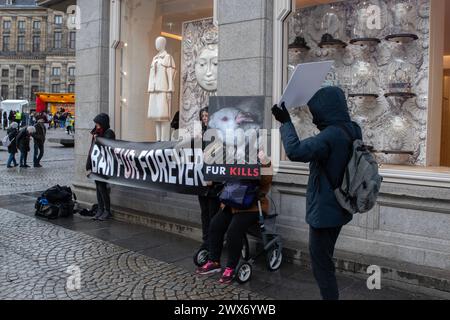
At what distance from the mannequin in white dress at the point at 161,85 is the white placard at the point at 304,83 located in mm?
5326

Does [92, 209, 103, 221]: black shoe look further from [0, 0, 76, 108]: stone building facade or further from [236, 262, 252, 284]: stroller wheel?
[0, 0, 76, 108]: stone building facade

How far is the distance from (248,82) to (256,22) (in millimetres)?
798

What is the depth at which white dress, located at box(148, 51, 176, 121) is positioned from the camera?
855 centimetres

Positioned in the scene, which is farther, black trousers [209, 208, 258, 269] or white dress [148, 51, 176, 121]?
white dress [148, 51, 176, 121]

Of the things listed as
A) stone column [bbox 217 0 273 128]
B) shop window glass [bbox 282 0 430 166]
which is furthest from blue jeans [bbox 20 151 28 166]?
shop window glass [bbox 282 0 430 166]

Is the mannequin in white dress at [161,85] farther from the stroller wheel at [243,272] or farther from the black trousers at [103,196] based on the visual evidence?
the stroller wheel at [243,272]

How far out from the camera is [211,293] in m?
4.59

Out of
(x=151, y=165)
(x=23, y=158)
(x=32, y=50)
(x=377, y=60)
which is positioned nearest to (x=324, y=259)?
(x=151, y=165)

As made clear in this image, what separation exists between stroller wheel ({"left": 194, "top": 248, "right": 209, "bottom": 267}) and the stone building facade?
86.2 metres

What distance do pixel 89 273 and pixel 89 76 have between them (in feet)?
15.9

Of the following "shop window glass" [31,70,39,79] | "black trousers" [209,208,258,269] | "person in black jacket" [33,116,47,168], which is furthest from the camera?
"shop window glass" [31,70,39,79]

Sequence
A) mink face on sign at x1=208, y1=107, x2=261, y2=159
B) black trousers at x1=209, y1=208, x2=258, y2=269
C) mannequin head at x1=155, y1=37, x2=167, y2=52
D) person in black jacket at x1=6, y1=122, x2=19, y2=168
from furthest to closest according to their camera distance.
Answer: person in black jacket at x1=6, y1=122, x2=19, y2=168 → mannequin head at x1=155, y1=37, x2=167, y2=52 → mink face on sign at x1=208, y1=107, x2=261, y2=159 → black trousers at x1=209, y1=208, x2=258, y2=269

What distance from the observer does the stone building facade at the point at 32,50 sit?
283ft

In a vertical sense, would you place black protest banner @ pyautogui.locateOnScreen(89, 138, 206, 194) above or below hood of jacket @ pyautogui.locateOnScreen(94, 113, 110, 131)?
below
